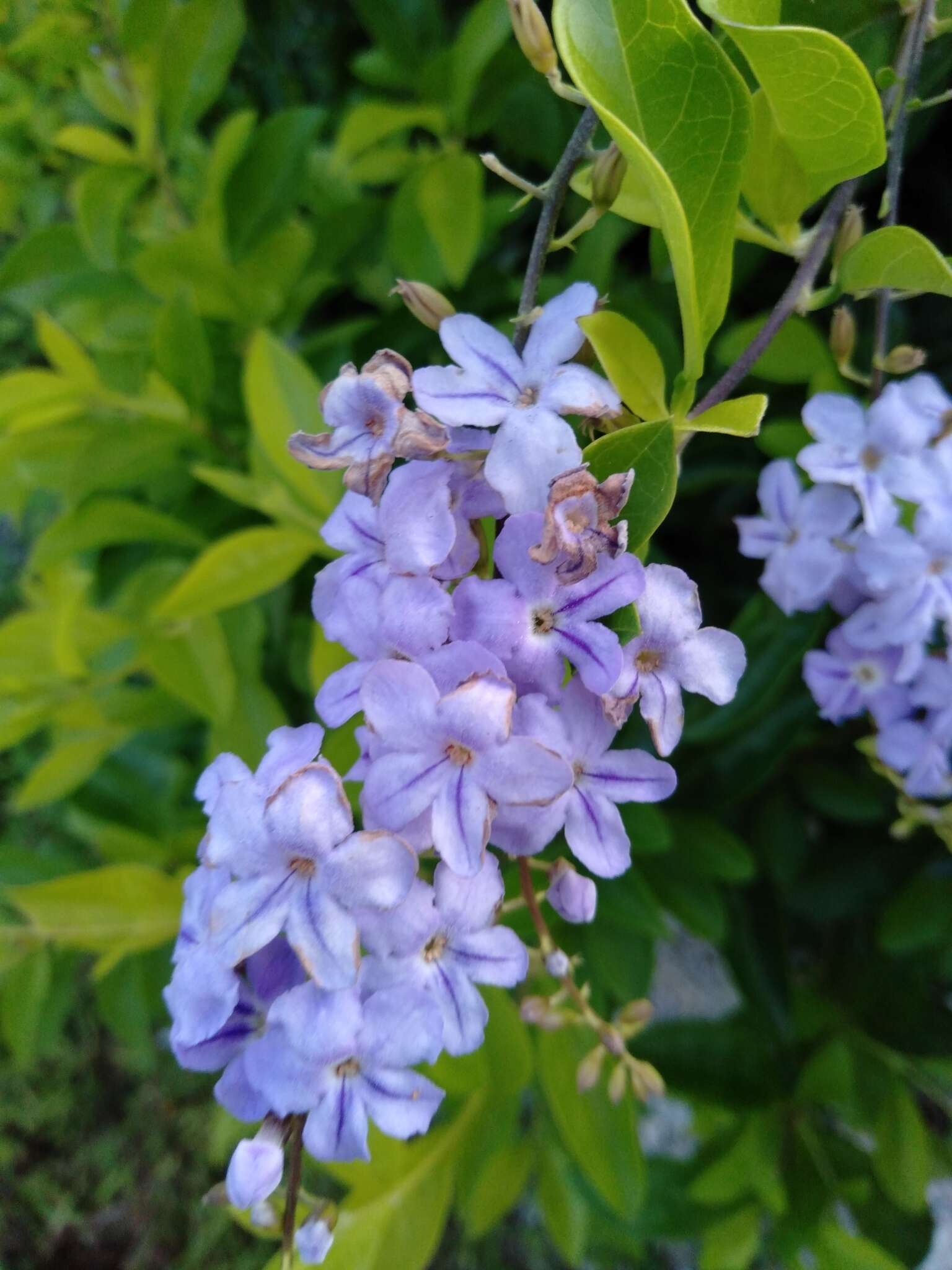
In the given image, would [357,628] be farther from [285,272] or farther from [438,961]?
[285,272]

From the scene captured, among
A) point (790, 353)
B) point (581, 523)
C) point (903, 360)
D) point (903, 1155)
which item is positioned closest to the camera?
point (581, 523)

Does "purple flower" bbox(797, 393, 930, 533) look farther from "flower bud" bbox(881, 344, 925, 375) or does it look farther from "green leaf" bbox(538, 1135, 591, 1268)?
"green leaf" bbox(538, 1135, 591, 1268)

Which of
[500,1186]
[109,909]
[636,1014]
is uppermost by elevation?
[636,1014]

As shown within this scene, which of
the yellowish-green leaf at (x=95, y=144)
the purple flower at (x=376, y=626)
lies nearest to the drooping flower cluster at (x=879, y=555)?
Answer: the purple flower at (x=376, y=626)

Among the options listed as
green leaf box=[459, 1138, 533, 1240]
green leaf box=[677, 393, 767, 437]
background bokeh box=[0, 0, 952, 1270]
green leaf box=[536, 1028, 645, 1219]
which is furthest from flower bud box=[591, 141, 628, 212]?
green leaf box=[459, 1138, 533, 1240]

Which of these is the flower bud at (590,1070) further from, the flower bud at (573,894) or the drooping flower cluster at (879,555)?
the drooping flower cluster at (879,555)

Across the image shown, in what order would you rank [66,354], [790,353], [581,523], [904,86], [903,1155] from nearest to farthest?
1. [581,523]
2. [904,86]
3. [790,353]
4. [66,354]
5. [903,1155]

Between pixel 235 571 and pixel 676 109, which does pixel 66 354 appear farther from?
pixel 676 109

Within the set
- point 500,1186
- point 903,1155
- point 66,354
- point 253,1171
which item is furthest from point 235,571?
point 903,1155
